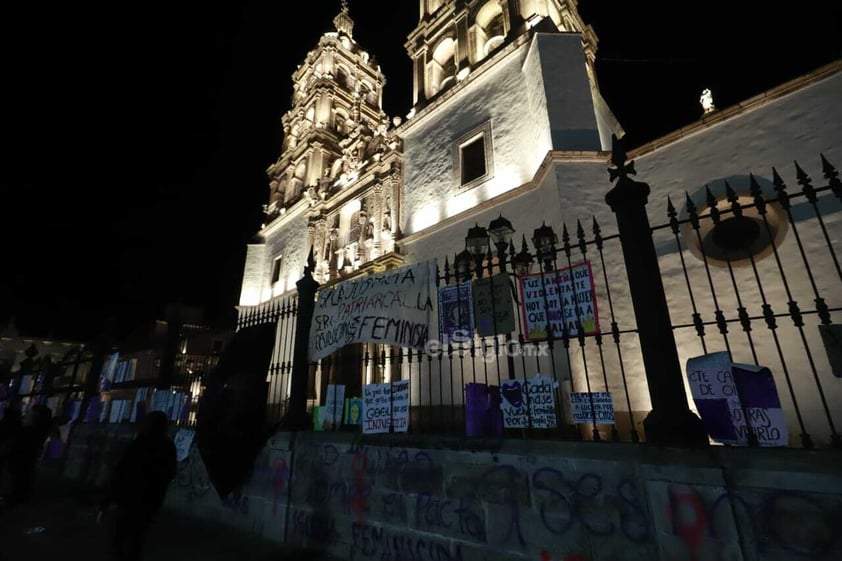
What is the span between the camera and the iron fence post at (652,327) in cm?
315

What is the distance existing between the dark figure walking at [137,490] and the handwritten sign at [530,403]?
4.17 meters

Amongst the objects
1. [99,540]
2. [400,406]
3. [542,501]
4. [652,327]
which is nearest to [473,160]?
[400,406]

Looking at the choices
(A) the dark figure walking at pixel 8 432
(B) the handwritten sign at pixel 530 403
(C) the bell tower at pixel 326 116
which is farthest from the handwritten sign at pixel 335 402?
(C) the bell tower at pixel 326 116

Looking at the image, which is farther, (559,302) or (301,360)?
(301,360)

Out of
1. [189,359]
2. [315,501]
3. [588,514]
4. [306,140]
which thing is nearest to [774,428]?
[588,514]

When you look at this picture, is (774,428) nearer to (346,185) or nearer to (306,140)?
(346,185)

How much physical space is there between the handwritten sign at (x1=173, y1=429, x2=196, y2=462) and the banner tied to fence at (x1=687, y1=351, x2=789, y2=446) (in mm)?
8136

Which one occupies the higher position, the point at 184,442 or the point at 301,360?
the point at 301,360

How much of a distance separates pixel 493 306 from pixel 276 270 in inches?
803

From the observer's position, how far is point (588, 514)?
323 cm

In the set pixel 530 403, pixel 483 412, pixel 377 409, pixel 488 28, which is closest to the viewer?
pixel 530 403

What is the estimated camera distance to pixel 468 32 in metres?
16.6

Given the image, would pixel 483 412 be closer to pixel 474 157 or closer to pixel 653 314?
pixel 653 314

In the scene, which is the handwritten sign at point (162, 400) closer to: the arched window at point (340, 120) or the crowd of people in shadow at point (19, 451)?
the crowd of people in shadow at point (19, 451)
